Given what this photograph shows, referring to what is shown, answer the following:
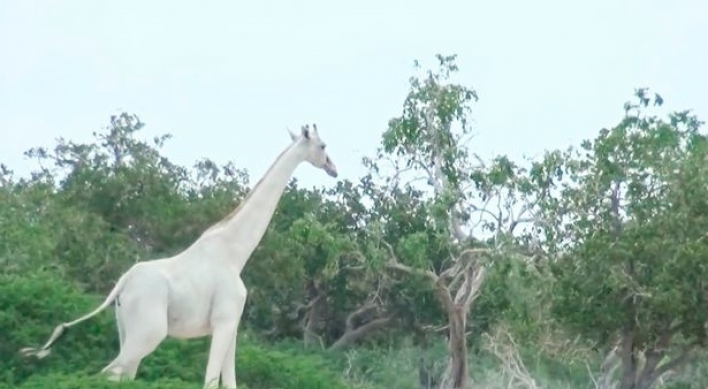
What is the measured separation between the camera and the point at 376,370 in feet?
118

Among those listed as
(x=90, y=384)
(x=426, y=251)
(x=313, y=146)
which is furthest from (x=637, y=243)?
(x=90, y=384)

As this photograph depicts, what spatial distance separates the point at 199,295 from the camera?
40.2ft

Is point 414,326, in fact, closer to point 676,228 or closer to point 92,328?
point 676,228

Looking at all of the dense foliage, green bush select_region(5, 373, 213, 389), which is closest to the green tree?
the dense foliage

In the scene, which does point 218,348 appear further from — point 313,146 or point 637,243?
point 637,243

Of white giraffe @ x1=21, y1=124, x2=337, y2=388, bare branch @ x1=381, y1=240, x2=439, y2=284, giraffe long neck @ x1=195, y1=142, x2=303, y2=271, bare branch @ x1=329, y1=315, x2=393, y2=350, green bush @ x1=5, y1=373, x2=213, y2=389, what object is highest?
bare branch @ x1=329, y1=315, x2=393, y2=350

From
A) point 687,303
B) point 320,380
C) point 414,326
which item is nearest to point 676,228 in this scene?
point 687,303

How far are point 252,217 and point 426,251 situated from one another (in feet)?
43.1

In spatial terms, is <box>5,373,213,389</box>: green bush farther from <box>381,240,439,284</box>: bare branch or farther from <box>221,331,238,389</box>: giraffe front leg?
<box>381,240,439,284</box>: bare branch

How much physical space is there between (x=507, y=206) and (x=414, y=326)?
1057 cm

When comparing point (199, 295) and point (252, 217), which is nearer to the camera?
point (199, 295)

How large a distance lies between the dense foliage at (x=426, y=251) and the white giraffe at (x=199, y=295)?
1406 millimetres

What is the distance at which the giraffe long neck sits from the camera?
1255 cm

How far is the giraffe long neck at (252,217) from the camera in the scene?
12555 millimetres
